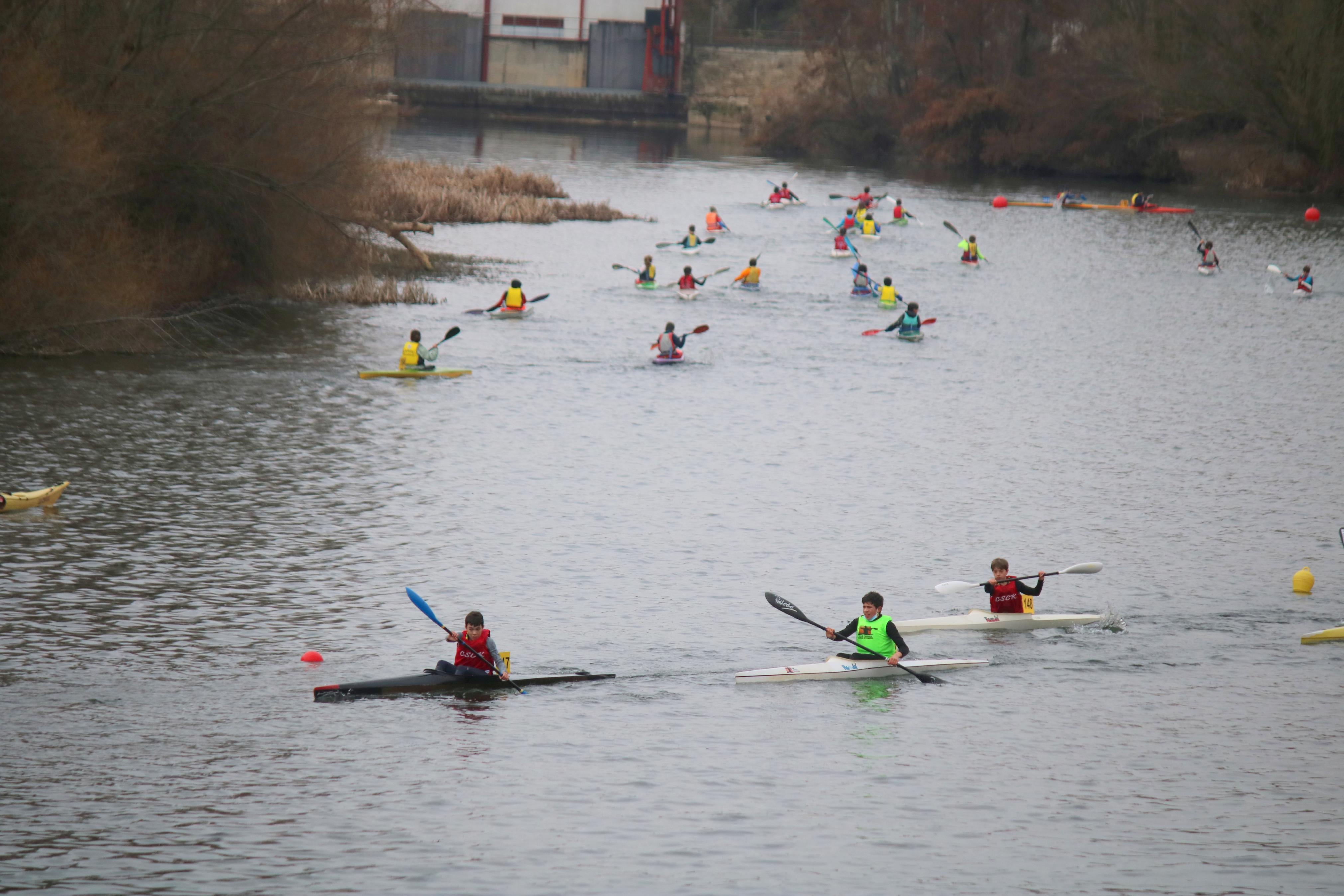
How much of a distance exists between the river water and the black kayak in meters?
0.17

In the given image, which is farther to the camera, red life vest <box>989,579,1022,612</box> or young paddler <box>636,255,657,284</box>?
young paddler <box>636,255,657,284</box>

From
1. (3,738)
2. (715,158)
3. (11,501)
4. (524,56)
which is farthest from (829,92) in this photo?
(3,738)

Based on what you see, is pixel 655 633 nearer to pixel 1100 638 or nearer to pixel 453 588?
pixel 453 588

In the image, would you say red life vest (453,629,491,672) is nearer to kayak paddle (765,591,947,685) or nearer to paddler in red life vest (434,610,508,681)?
paddler in red life vest (434,610,508,681)

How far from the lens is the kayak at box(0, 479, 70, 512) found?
21.8 metres

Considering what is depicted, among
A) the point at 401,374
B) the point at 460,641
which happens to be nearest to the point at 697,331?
the point at 401,374

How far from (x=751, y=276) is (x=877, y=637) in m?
29.5

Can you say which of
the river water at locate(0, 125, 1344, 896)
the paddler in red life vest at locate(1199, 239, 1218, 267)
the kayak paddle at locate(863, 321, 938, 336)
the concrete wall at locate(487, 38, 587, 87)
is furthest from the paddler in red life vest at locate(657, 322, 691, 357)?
the concrete wall at locate(487, 38, 587, 87)

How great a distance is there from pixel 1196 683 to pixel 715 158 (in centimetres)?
7722

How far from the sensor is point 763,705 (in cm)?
1720

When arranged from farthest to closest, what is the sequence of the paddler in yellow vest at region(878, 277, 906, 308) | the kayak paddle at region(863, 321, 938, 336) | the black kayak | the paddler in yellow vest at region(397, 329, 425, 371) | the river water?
the paddler in yellow vest at region(878, 277, 906, 308)
the kayak paddle at region(863, 321, 938, 336)
the paddler in yellow vest at region(397, 329, 425, 371)
the black kayak
the river water

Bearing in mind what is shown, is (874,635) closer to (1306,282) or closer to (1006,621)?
(1006,621)

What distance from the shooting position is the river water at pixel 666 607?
13836mm

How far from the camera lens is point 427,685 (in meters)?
16.8
